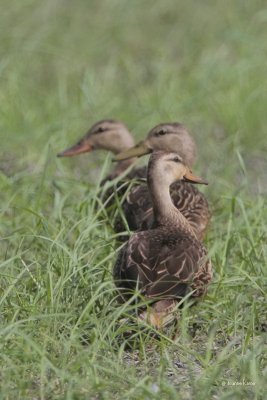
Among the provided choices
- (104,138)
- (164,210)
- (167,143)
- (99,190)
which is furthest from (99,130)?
A: (164,210)

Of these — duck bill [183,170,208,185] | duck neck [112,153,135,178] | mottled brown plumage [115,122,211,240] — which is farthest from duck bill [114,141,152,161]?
duck bill [183,170,208,185]

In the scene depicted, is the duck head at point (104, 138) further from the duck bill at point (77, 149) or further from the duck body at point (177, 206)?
the duck body at point (177, 206)

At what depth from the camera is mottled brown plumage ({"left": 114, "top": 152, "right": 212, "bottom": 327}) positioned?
6105mm

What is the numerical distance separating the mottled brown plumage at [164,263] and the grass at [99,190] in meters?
0.12

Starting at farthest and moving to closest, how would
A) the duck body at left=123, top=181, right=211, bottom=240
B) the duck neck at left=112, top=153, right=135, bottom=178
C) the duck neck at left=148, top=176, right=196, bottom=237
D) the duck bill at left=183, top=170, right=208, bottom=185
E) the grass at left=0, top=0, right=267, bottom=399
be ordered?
the duck neck at left=112, top=153, right=135, bottom=178 < the duck body at left=123, top=181, right=211, bottom=240 < the duck bill at left=183, top=170, right=208, bottom=185 < the duck neck at left=148, top=176, right=196, bottom=237 < the grass at left=0, top=0, right=267, bottom=399

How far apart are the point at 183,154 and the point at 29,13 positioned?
388 centimetres

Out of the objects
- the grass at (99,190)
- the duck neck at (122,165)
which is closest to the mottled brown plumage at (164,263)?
the grass at (99,190)

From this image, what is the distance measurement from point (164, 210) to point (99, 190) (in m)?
0.61

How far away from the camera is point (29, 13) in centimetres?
1233

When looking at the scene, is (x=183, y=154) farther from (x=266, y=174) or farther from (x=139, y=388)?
(x=139, y=388)

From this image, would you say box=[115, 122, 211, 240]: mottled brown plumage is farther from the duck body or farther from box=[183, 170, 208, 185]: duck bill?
box=[183, 170, 208, 185]: duck bill

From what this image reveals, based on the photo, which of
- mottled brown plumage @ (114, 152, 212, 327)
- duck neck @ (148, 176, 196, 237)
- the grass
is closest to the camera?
the grass

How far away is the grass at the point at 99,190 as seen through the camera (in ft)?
17.3

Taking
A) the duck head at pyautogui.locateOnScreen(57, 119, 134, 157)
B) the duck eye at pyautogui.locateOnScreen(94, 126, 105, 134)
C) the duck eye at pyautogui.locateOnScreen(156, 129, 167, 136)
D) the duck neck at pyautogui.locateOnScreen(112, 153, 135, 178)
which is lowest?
the duck neck at pyautogui.locateOnScreen(112, 153, 135, 178)
